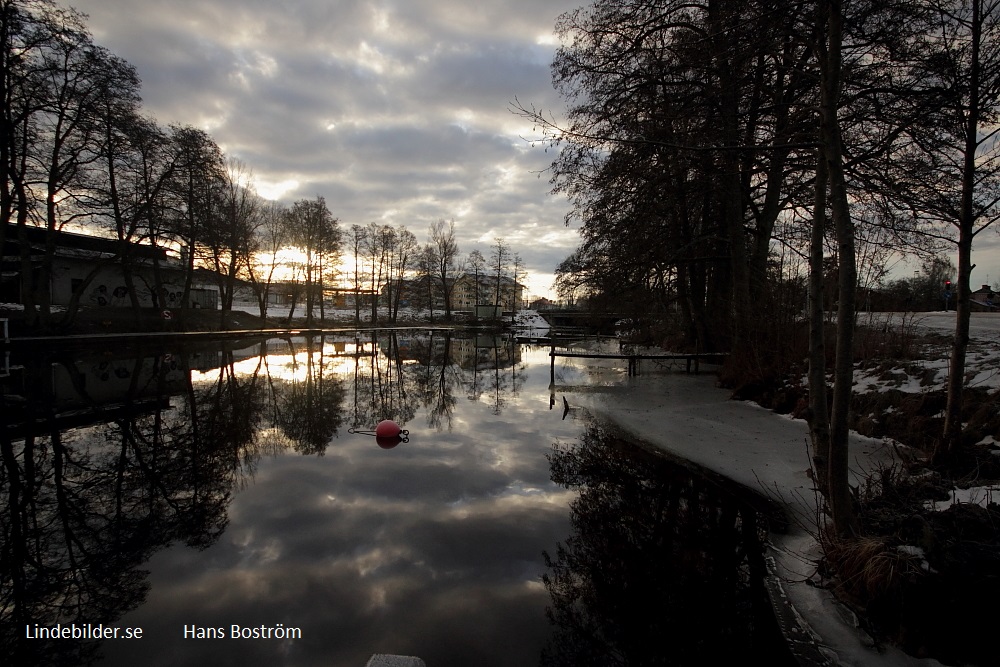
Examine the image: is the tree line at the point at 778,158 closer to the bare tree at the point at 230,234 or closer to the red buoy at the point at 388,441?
the red buoy at the point at 388,441

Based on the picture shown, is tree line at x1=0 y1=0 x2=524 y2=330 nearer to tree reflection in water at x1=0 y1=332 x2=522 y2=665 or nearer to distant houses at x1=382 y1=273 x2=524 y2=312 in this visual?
tree reflection in water at x1=0 y1=332 x2=522 y2=665

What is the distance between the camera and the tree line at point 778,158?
392 cm

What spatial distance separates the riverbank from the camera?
335 centimetres

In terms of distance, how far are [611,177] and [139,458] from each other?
1202cm

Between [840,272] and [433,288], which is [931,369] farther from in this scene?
[433,288]

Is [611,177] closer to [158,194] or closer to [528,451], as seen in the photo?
[528,451]

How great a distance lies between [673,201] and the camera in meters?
14.3

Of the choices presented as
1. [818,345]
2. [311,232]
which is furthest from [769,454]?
[311,232]

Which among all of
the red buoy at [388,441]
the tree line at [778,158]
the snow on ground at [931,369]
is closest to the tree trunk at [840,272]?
the tree line at [778,158]

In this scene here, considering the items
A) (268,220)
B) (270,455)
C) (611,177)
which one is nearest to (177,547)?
(270,455)

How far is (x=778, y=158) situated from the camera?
9.52m

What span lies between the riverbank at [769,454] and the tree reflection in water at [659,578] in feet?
1.02

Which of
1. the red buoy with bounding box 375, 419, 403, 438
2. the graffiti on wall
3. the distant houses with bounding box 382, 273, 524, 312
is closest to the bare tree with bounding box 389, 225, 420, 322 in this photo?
the distant houses with bounding box 382, 273, 524, 312

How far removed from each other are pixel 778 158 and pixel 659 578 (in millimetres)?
8919
